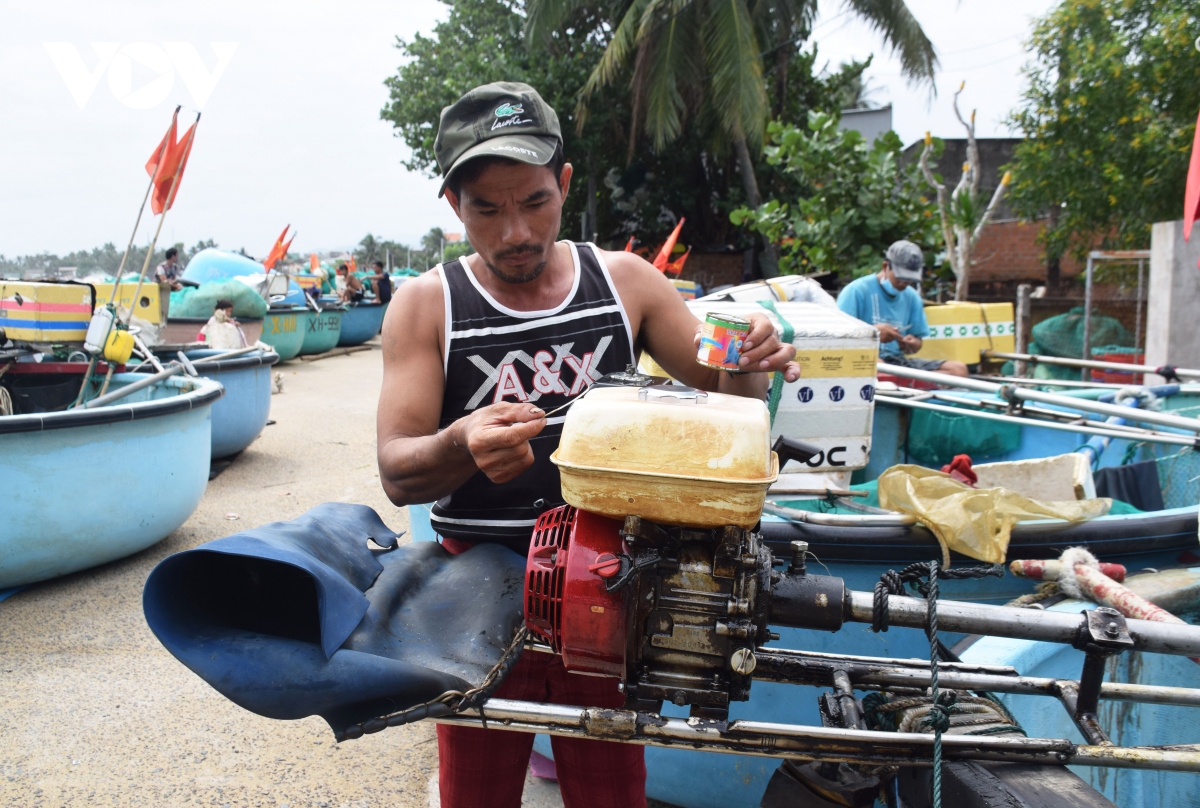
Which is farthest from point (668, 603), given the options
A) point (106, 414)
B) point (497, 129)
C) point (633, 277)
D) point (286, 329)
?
point (286, 329)

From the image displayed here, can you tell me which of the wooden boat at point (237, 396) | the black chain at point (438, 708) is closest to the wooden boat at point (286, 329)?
the wooden boat at point (237, 396)

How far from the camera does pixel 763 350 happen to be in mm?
1632

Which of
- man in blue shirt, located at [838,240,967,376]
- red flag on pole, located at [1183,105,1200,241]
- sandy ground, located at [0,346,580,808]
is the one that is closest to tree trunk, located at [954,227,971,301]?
man in blue shirt, located at [838,240,967,376]

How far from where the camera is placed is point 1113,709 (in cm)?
227

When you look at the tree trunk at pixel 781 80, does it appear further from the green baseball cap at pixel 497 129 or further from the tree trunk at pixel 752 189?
the green baseball cap at pixel 497 129

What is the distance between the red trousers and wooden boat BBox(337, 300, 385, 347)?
1611 centimetres

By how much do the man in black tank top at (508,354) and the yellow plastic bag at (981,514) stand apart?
44.9 inches

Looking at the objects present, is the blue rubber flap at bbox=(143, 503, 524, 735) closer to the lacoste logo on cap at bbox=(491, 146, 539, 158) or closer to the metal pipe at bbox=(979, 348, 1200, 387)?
the lacoste logo on cap at bbox=(491, 146, 539, 158)

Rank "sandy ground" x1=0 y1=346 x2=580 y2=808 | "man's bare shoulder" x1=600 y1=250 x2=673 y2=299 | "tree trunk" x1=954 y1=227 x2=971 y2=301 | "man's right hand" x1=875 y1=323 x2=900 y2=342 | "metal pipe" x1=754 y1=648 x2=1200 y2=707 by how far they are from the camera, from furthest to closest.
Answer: "tree trunk" x1=954 y1=227 x2=971 y2=301, "man's right hand" x1=875 y1=323 x2=900 y2=342, "sandy ground" x1=0 y1=346 x2=580 y2=808, "man's bare shoulder" x1=600 y1=250 x2=673 y2=299, "metal pipe" x1=754 y1=648 x2=1200 y2=707

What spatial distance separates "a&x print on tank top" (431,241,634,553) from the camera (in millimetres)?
1677

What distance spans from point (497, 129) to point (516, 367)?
0.47m

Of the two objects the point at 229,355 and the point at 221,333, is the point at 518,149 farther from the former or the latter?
the point at 221,333

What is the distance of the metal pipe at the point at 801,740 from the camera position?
132 cm

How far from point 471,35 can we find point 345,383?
41.7 feet
